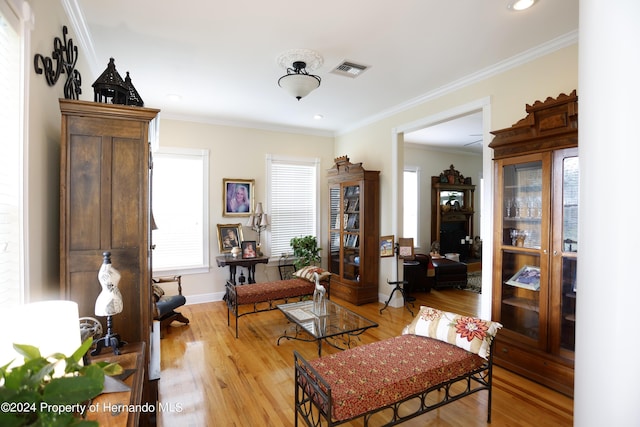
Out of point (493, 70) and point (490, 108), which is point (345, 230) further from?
point (493, 70)

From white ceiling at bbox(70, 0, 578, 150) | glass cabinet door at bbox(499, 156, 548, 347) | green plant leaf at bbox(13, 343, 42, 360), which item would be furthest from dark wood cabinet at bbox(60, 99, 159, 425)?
glass cabinet door at bbox(499, 156, 548, 347)

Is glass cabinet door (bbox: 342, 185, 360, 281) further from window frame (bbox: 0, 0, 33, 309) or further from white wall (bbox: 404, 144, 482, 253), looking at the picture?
window frame (bbox: 0, 0, 33, 309)

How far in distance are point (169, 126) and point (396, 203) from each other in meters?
3.63

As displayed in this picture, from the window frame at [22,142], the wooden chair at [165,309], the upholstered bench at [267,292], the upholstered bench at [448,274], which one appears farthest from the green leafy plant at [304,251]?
the window frame at [22,142]

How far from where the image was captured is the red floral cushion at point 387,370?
169 cm

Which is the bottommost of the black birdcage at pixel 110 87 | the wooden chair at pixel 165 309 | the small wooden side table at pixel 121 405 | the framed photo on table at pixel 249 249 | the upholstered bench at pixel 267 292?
the wooden chair at pixel 165 309

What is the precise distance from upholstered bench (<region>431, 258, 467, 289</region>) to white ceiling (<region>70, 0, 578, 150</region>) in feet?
10.5

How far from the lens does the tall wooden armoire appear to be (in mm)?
1741

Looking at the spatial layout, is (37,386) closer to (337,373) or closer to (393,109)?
(337,373)

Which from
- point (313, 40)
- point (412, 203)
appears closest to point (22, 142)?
point (313, 40)

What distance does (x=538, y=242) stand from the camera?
2.68 m

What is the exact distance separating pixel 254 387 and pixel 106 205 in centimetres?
183

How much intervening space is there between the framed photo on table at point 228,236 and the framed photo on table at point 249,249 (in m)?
0.24

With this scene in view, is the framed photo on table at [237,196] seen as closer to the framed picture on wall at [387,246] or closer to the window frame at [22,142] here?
the framed picture on wall at [387,246]
